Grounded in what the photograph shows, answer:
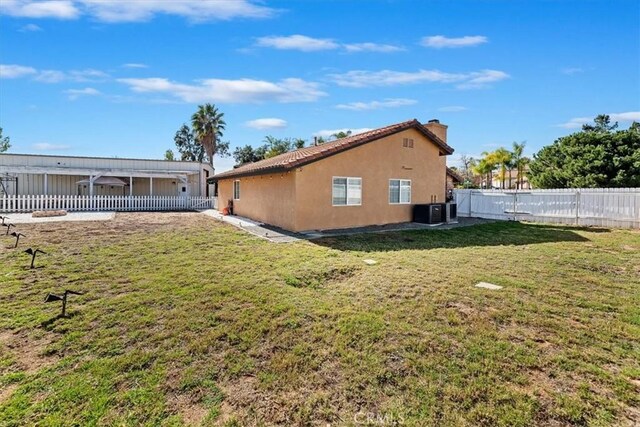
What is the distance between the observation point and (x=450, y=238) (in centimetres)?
1112

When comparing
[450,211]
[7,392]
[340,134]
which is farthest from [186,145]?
[7,392]

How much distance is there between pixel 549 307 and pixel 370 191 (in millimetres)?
9512

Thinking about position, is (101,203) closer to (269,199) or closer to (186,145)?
(269,199)

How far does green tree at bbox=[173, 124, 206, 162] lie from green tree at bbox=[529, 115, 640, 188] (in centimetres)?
5003

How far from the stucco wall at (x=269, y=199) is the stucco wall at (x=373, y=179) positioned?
0.61m

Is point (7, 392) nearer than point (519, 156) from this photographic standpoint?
Yes

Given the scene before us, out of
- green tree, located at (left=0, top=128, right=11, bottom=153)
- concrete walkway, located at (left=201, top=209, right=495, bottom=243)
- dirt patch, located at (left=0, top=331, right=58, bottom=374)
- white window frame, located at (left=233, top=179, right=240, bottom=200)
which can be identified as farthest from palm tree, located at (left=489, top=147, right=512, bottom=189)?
green tree, located at (left=0, top=128, right=11, bottom=153)

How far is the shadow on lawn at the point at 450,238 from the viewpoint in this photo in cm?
971

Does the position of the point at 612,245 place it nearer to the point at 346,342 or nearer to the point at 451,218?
the point at 451,218

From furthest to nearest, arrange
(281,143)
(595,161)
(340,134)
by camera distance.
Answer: (281,143) < (340,134) < (595,161)

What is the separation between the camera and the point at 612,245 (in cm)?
972

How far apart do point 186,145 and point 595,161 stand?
5537 centimetres

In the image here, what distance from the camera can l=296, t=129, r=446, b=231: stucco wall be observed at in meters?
12.4

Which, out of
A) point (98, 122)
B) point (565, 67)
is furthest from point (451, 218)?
point (98, 122)
